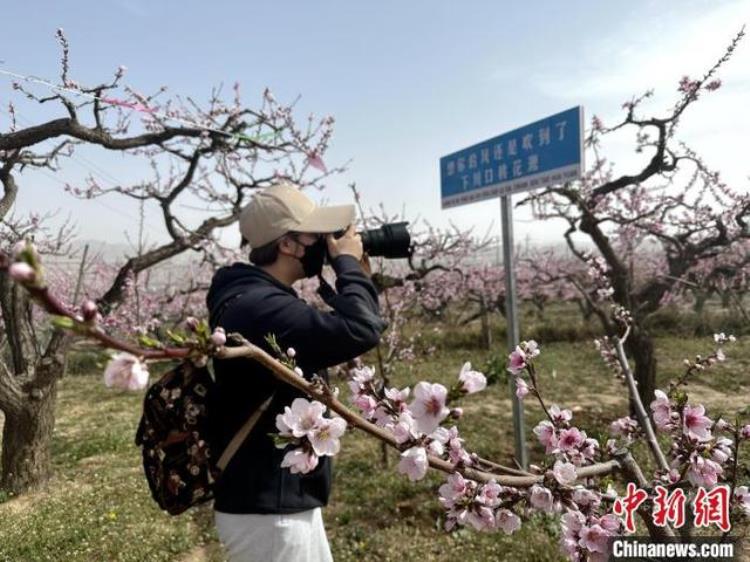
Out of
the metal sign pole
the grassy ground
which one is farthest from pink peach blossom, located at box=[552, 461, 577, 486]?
the metal sign pole

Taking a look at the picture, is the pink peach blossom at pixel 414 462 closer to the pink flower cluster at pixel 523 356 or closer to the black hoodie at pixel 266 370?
the black hoodie at pixel 266 370

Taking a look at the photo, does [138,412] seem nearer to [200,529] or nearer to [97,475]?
[97,475]

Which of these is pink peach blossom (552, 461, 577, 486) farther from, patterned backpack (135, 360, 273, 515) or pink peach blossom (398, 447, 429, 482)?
patterned backpack (135, 360, 273, 515)

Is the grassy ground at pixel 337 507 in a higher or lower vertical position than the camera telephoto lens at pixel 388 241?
lower

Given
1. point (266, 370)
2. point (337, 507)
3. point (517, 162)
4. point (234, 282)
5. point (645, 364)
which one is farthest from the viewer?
point (645, 364)

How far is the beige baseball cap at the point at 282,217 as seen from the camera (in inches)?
70.7

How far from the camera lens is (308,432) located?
38.8 inches

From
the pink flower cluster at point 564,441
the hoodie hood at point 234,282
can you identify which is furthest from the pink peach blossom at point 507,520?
the hoodie hood at point 234,282

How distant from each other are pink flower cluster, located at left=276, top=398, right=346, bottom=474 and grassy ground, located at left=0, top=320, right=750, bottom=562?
319 cm

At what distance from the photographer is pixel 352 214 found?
6.12 feet

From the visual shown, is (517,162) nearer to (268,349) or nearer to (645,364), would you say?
(268,349)

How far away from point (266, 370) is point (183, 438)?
0.34 m

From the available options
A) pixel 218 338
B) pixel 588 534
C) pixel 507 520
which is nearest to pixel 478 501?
pixel 507 520

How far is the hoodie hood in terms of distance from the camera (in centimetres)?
167
